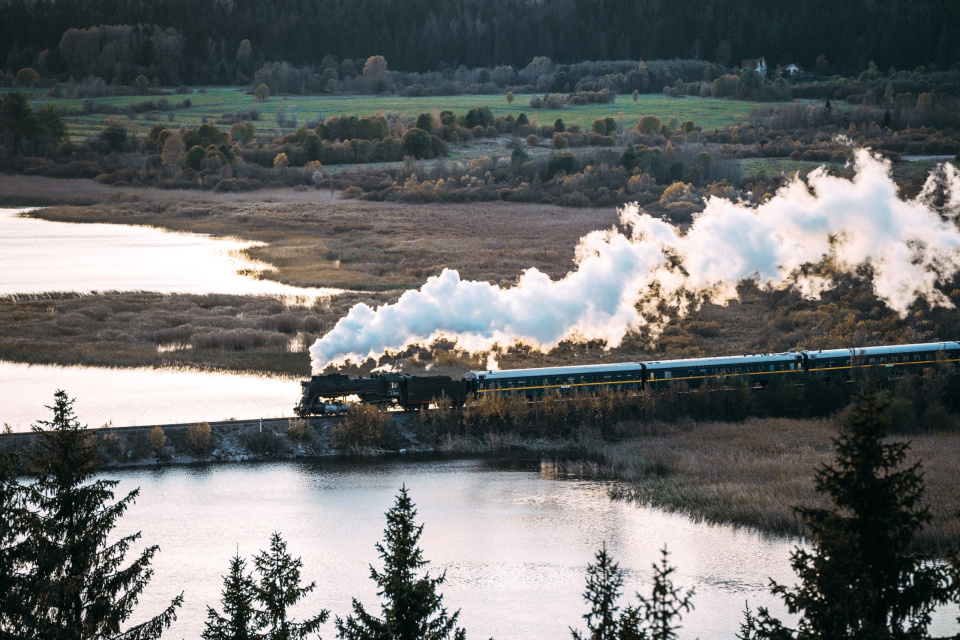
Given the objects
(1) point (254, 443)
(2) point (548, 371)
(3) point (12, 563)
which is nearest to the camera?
(3) point (12, 563)

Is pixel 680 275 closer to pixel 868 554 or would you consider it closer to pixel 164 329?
pixel 164 329

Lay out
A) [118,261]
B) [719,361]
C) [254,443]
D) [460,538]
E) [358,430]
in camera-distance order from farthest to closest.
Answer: [118,261]
[719,361]
[358,430]
[254,443]
[460,538]

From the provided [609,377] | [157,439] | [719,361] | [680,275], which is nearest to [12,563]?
[157,439]

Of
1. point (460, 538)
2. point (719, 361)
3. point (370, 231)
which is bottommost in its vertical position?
point (460, 538)

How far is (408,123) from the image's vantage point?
7313 inches

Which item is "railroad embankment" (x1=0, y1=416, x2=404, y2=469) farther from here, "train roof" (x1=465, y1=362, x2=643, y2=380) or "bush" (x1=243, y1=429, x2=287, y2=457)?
"train roof" (x1=465, y1=362, x2=643, y2=380)

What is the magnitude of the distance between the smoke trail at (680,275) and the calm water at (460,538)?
1069 centimetres

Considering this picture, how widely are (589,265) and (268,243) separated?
2281 inches

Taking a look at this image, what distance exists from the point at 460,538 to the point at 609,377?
18135mm

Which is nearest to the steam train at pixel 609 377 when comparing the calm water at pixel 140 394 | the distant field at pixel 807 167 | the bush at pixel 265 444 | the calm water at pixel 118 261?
the bush at pixel 265 444

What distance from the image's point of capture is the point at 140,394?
6166cm

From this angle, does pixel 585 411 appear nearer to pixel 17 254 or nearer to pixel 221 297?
pixel 221 297

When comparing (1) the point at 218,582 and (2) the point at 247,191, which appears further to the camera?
(2) the point at 247,191

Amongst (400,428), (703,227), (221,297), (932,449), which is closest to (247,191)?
(221,297)
